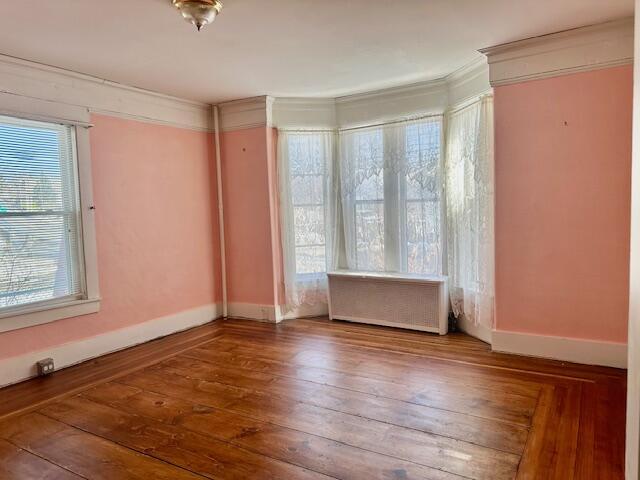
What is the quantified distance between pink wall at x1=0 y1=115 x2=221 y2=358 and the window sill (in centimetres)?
6

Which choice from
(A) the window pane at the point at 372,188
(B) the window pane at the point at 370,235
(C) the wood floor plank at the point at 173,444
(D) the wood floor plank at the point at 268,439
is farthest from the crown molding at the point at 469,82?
(C) the wood floor plank at the point at 173,444

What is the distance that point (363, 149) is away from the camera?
4730 millimetres

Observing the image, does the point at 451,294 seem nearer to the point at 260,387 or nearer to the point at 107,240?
the point at 260,387

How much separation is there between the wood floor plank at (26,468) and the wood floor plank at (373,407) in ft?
3.91

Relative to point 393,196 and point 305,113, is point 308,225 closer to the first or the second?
point 393,196

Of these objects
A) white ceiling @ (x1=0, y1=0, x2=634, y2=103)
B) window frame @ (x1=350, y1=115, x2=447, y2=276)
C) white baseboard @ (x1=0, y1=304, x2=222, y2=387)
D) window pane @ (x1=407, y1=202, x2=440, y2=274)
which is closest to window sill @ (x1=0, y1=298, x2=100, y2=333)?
white baseboard @ (x1=0, y1=304, x2=222, y2=387)

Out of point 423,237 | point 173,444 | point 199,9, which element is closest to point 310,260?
point 423,237

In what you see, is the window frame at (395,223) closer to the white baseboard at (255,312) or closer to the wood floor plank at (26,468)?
the white baseboard at (255,312)

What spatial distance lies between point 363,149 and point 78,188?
9.38ft

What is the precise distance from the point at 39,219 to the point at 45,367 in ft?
3.95

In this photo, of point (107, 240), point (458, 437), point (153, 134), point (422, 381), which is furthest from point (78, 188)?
point (458, 437)

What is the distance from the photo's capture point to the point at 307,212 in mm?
4906

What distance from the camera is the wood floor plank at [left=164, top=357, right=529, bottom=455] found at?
7.64 ft

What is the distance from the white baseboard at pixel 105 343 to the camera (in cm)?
329
